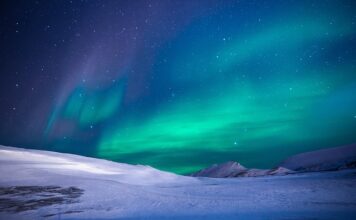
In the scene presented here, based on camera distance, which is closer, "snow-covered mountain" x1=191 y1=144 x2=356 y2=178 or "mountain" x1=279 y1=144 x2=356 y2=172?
"snow-covered mountain" x1=191 y1=144 x2=356 y2=178

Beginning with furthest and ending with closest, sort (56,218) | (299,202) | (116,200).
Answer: (116,200)
(299,202)
(56,218)

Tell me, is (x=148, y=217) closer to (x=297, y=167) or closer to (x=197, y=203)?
(x=197, y=203)

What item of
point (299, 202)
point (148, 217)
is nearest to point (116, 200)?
point (148, 217)

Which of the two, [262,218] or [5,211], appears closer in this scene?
[262,218]

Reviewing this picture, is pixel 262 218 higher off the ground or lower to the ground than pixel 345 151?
lower

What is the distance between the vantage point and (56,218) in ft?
24.0

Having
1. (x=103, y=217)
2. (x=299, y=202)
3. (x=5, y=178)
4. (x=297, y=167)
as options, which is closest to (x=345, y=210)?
(x=299, y=202)

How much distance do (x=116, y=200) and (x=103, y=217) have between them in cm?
270

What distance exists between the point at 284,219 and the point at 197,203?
12.3ft

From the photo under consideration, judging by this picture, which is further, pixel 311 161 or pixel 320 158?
pixel 311 161

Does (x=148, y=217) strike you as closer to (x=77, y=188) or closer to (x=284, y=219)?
(x=284, y=219)

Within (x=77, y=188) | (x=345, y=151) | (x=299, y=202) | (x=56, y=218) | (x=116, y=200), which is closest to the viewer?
(x=56, y=218)

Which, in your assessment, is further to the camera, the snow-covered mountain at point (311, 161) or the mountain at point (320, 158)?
the mountain at point (320, 158)

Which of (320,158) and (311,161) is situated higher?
(320,158)
